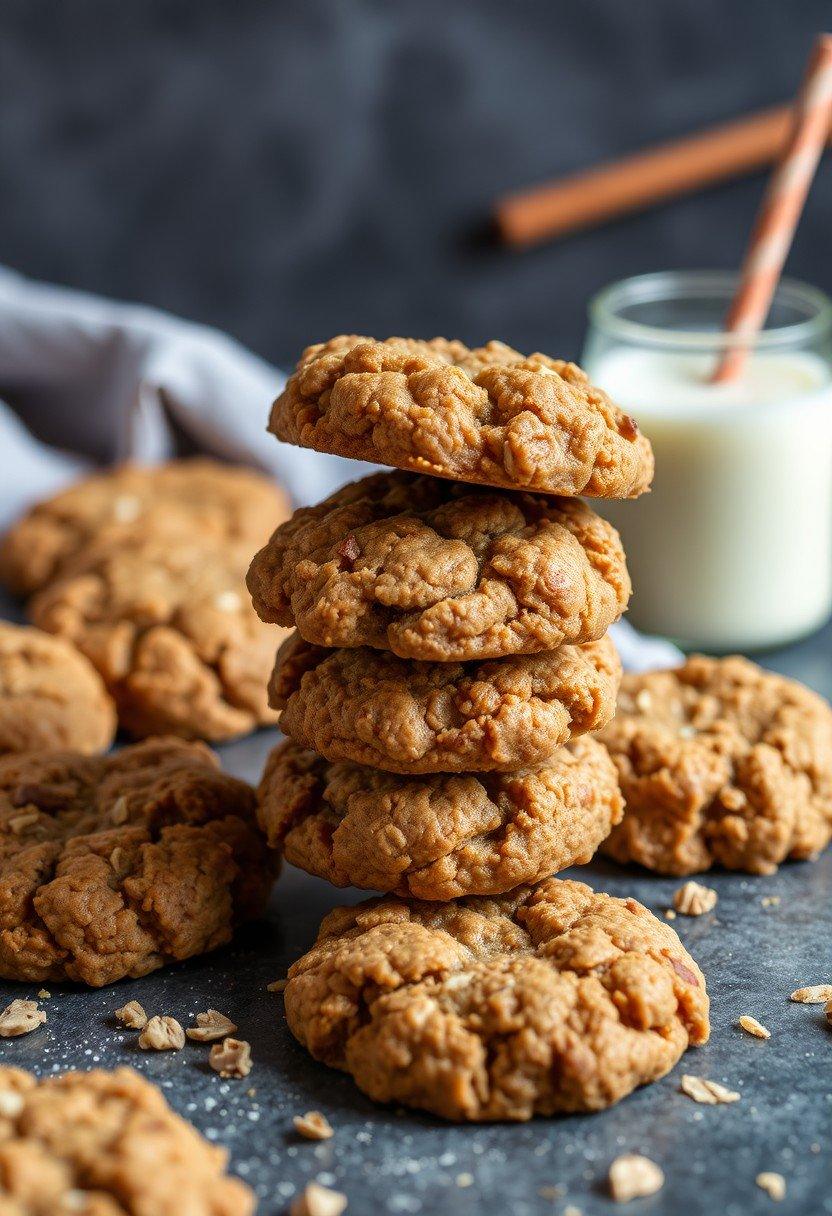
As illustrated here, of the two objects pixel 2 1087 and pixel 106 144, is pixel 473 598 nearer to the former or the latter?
pixel 2 1087

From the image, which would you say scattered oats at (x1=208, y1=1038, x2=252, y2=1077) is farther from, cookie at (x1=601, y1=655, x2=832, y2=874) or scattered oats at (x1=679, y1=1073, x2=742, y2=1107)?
cookie at (x1=601, y1=655, x2=832, y2=874)

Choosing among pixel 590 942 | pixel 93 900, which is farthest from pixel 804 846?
pixel 93 900

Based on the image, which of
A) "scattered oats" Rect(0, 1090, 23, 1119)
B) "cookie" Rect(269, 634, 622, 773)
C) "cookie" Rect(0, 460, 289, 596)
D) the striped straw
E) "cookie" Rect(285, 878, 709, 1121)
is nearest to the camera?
"scattered oats" Rect(0, 1090, 23, 1119)

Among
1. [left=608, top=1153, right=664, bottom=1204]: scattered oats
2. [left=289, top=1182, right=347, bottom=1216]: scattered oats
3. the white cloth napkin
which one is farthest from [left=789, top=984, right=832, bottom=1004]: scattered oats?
the white cloth napkin

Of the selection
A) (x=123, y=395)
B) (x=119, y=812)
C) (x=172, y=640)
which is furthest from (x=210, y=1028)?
(x=123, y=395)

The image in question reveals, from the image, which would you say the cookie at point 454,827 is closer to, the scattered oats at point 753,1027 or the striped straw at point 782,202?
the scattered oats at point 753,1027

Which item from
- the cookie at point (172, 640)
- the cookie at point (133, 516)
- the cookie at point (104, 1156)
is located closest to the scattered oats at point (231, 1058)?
the cookie at point (104, 1156)
